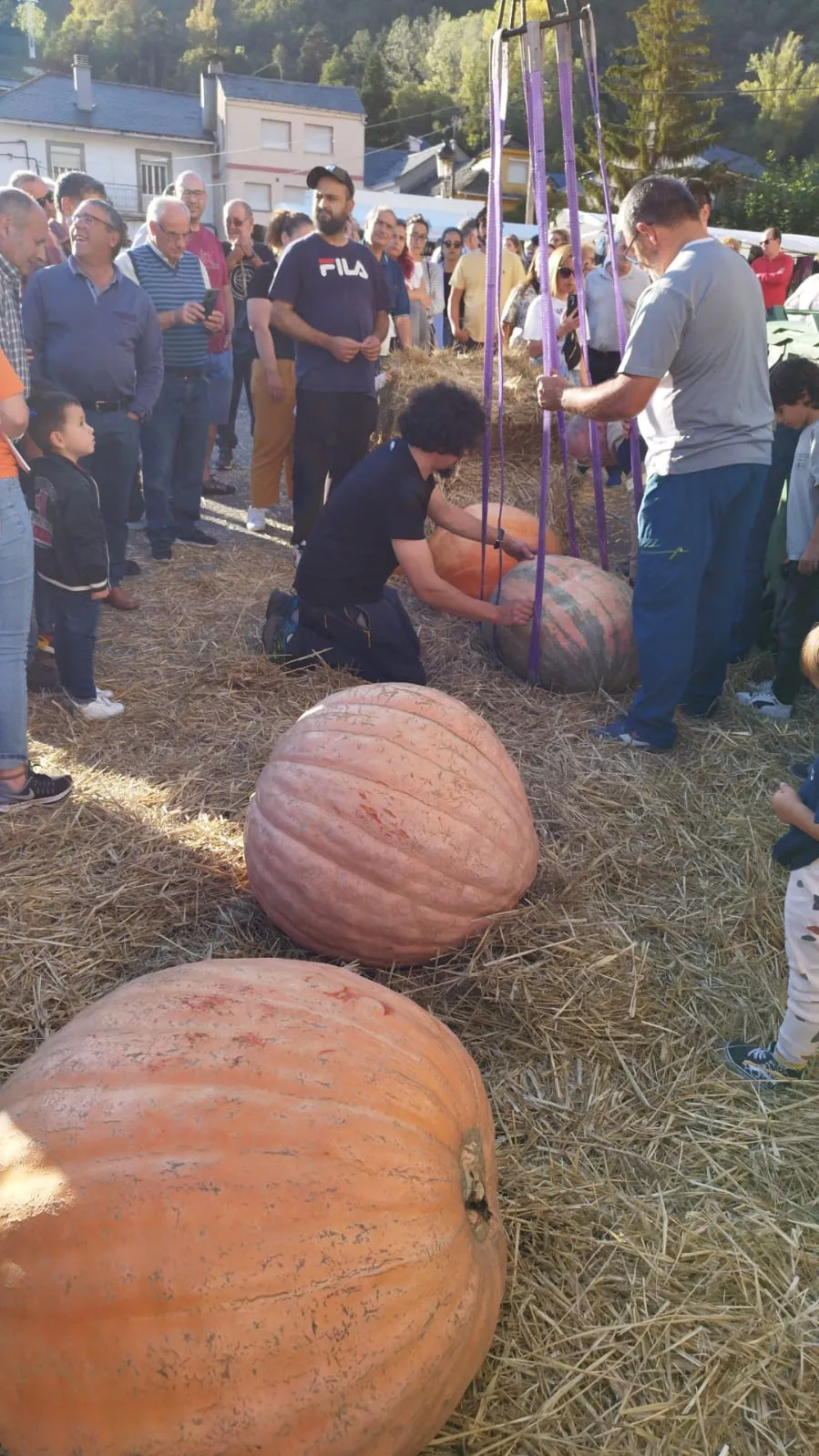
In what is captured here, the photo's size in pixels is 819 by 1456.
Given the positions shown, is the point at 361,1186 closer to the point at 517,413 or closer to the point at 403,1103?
the point at 403,1103

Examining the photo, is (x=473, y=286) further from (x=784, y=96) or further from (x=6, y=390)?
(x=784, y=96)

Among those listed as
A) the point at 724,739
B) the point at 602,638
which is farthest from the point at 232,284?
the point at 724,739

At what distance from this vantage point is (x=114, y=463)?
5410 mm

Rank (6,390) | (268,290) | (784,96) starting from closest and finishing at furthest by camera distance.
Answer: (6,390)
(268,290)
(784,96)

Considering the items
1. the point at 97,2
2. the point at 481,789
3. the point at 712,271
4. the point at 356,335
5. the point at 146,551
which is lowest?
the point at 146,551

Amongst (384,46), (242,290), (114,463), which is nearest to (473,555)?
(114,463)

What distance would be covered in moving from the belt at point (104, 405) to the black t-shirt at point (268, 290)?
5.92 ft

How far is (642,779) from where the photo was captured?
382cm

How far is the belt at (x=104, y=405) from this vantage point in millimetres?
5285

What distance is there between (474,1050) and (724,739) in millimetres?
2165

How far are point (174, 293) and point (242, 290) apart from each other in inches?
82.1

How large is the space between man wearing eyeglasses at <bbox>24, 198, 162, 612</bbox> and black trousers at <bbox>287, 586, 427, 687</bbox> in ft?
5.36

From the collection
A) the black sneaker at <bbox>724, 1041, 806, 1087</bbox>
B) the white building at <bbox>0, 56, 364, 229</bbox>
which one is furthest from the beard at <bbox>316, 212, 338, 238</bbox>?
the white building at <bbox>0, 56, 364, 229</bbox>

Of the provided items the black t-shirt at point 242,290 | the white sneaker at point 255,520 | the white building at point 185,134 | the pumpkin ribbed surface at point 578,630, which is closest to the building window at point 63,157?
the white building at point 185,134
